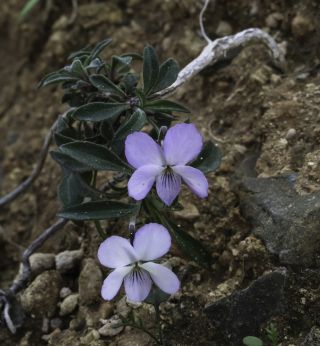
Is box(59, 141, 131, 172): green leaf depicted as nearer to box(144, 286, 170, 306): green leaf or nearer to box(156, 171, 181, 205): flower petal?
box(156, 171, 181, 205): flower petal

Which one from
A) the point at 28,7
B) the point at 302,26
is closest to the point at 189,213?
the point at 302,26

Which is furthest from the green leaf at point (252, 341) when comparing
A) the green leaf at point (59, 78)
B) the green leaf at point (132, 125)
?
the green leaf at point (59, 78)

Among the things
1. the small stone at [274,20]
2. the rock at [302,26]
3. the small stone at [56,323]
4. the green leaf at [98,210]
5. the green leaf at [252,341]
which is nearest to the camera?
the green leaf at [252,341]

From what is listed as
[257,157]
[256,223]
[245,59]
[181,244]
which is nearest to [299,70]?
[245,59]

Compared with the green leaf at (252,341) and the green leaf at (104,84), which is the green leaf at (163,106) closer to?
the green leaf at (104,84)

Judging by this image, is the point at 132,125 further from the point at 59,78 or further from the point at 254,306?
the point at 254,306

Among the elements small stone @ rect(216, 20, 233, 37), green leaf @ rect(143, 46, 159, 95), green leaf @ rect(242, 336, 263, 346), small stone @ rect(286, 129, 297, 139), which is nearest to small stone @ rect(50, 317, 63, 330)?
green leaf @ rect(242, 336, 263, 346)

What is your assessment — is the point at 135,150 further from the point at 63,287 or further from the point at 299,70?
the point at 299,70
